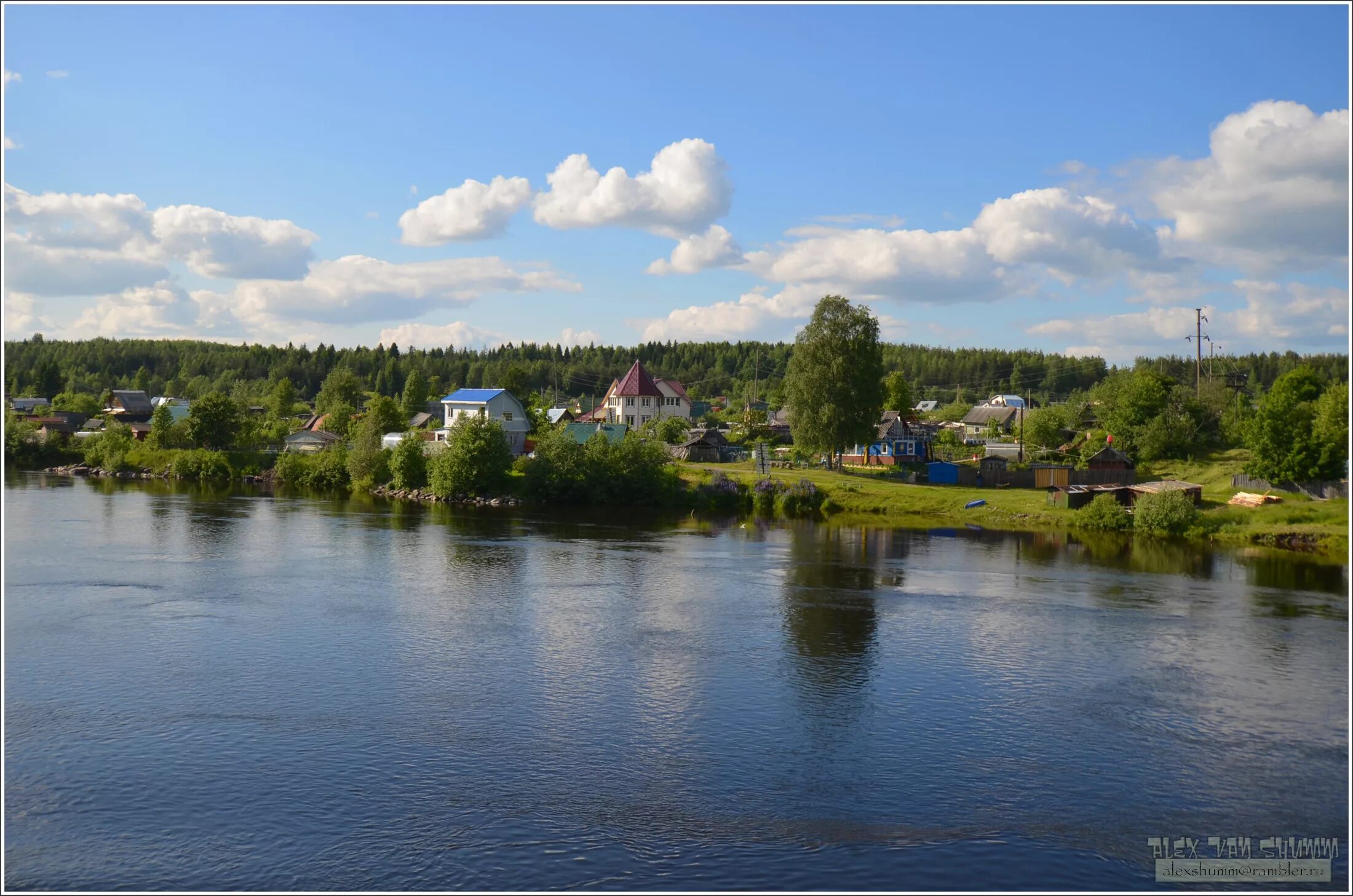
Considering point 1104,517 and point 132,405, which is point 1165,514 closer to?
point 1104,517

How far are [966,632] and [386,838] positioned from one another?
644 inches

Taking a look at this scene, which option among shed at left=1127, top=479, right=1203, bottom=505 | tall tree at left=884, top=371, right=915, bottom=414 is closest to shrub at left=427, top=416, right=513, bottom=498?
tall tree at left=884, top=371, right=915, bottom=414

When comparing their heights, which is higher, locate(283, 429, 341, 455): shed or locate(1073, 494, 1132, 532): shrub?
locate(283, 429, 341, 455): shed

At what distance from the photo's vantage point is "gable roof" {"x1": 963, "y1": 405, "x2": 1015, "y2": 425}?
272 feet

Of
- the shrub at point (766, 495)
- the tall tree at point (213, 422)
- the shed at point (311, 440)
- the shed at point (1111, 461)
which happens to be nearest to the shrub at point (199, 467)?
the tall tree at point (213, 422)

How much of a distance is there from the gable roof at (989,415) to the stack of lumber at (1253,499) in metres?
37.0

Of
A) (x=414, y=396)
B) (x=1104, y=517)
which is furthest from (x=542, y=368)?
(x=1104, y=517)

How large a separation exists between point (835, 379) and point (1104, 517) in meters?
15.8

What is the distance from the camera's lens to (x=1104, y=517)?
148 ft

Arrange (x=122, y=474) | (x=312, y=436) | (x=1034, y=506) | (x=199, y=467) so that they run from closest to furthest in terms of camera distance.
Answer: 1. (x=1034, y=506)
2. (x=122, y=474)
3. (x=199, y=467)
4. (x=312, y=436)

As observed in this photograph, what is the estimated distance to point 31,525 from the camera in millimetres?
39969

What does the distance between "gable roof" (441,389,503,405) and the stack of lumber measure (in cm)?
4592

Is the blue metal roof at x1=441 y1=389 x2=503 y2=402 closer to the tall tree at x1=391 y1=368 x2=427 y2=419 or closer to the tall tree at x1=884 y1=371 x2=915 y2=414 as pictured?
the tall tree at x1=391 y1=368 x2=427 y2=419

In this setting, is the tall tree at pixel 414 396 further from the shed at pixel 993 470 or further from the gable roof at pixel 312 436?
the shed at pixel 993 470
